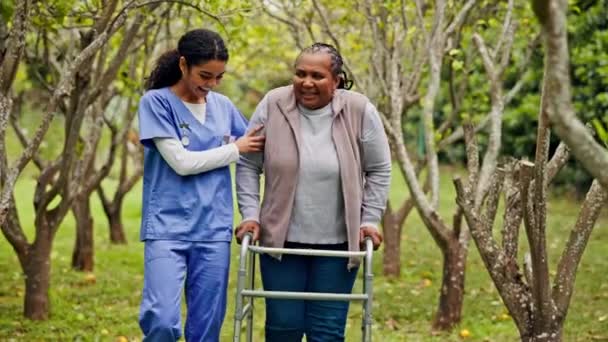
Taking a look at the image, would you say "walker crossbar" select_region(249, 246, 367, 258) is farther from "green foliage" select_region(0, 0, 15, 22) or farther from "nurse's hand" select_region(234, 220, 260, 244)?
"green foliage" select_region(0, 0, 15, 22)

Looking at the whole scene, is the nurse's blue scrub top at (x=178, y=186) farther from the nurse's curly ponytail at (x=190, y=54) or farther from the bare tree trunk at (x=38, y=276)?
the bare tree trunk at (x=38, y=276)

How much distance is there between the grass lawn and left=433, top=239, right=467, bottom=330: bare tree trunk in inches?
4.4

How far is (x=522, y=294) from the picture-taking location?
6.62m

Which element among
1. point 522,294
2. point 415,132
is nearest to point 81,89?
point 522,294

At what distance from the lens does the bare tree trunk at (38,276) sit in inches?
340

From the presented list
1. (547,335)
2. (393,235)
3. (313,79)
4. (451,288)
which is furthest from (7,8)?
(393,235)

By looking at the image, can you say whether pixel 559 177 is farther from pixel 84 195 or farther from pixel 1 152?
pixel 1 152

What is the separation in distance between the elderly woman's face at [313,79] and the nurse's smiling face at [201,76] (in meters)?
0.42

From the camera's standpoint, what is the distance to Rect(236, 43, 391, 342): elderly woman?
5.40 metres

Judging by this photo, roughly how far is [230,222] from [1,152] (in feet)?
5.72

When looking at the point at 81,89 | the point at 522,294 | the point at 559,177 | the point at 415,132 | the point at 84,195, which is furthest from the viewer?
the point at 415,132

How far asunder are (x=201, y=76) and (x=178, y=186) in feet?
1.86

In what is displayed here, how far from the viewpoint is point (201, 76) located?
18.2ft

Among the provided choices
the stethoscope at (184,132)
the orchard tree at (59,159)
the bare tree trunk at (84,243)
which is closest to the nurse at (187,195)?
the stethoscope at (184,132)
